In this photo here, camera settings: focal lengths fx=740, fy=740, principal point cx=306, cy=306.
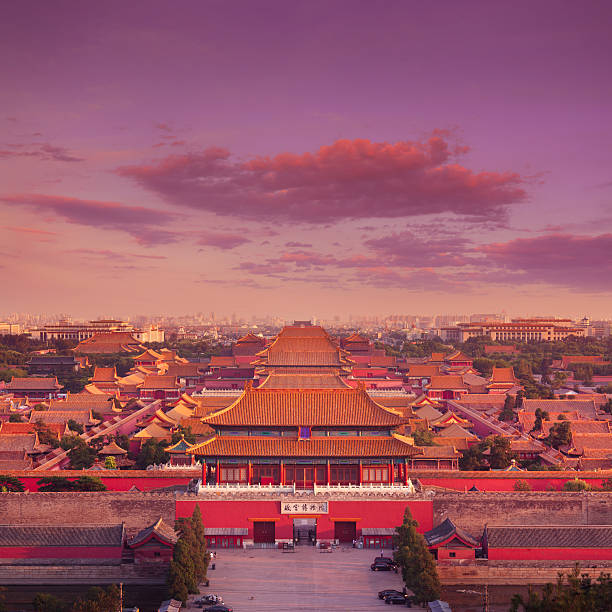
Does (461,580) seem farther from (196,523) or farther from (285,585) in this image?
(196,523)

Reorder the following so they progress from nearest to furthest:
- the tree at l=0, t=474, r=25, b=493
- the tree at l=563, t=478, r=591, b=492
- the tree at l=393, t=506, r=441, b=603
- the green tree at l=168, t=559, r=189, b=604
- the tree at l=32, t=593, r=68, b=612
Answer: the tree at l=32, t=593, r=68, b=612, the tree at l=393, t=506, r=441, b=603, the green tree at l=168, t=559, r=189, b=604, the tree at l=0, t=474, r=25, b=493, the tree at l=563, t=478, r=591, b=492

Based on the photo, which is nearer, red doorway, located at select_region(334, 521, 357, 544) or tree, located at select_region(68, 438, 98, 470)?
red doorway, located at select_region(334, 521, 357, 544)

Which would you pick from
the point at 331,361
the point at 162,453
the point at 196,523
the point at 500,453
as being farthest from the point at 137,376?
the point at 196,523

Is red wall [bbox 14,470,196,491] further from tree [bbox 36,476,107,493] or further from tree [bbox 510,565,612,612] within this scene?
tree [bbox 510,565,612,612]

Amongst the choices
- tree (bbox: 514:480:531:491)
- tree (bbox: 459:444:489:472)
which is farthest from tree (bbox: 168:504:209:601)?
tree (bbox: 459:444:489:472)

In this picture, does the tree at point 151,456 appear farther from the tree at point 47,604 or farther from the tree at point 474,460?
the tree at point 47,604

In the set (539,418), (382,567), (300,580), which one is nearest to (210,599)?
(300,580)

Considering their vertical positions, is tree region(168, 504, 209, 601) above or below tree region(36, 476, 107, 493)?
below
